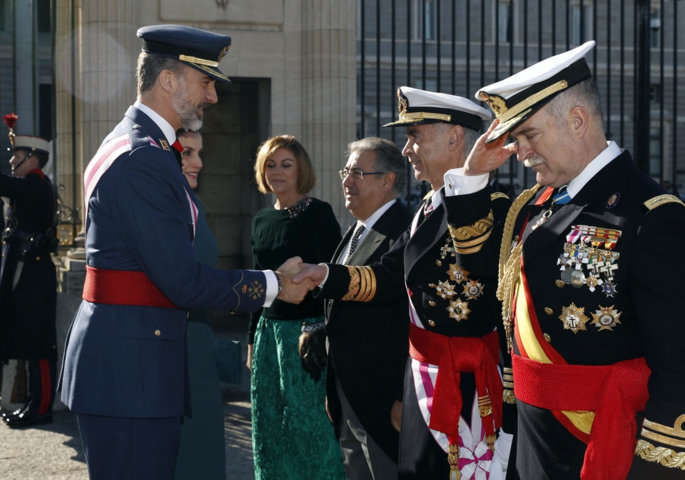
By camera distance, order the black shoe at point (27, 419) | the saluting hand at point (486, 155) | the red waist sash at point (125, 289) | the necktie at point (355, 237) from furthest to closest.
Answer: the black shoe at point (27, 419) < the necktie at point (355, 237) < the red waist sash at point (125, 289) < the saluting hand at point (486, 155)

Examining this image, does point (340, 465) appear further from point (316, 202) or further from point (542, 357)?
point (542, 357)

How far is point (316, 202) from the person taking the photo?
463 cm

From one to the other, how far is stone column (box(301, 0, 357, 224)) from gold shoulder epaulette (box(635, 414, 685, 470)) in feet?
17.4

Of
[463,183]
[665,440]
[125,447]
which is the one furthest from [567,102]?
[125,447]

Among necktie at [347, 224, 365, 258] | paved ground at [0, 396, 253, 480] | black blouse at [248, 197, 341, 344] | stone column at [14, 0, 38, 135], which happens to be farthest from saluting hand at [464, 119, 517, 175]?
stone column at [14, 0, 38, 135]

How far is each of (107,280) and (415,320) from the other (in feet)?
3.50

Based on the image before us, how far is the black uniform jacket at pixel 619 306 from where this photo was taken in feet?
6.99

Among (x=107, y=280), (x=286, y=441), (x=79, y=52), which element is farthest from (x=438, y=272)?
(x=79, y=52)

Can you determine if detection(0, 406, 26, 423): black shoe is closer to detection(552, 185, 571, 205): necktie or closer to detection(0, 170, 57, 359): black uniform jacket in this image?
detection(0, 170, 57, 359): black uniform jacket

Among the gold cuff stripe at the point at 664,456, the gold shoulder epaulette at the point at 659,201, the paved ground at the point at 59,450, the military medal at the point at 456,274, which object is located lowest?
the paved ground at the point at 59,450

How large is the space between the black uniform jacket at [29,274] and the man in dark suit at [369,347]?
10.1ft

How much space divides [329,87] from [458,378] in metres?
4.59

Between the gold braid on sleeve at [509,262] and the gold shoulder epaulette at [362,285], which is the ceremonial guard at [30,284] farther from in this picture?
the gold braid on sleeve at [509,262]

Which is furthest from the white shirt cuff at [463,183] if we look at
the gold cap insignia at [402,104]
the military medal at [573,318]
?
the gold cap insignia at [402,104]
